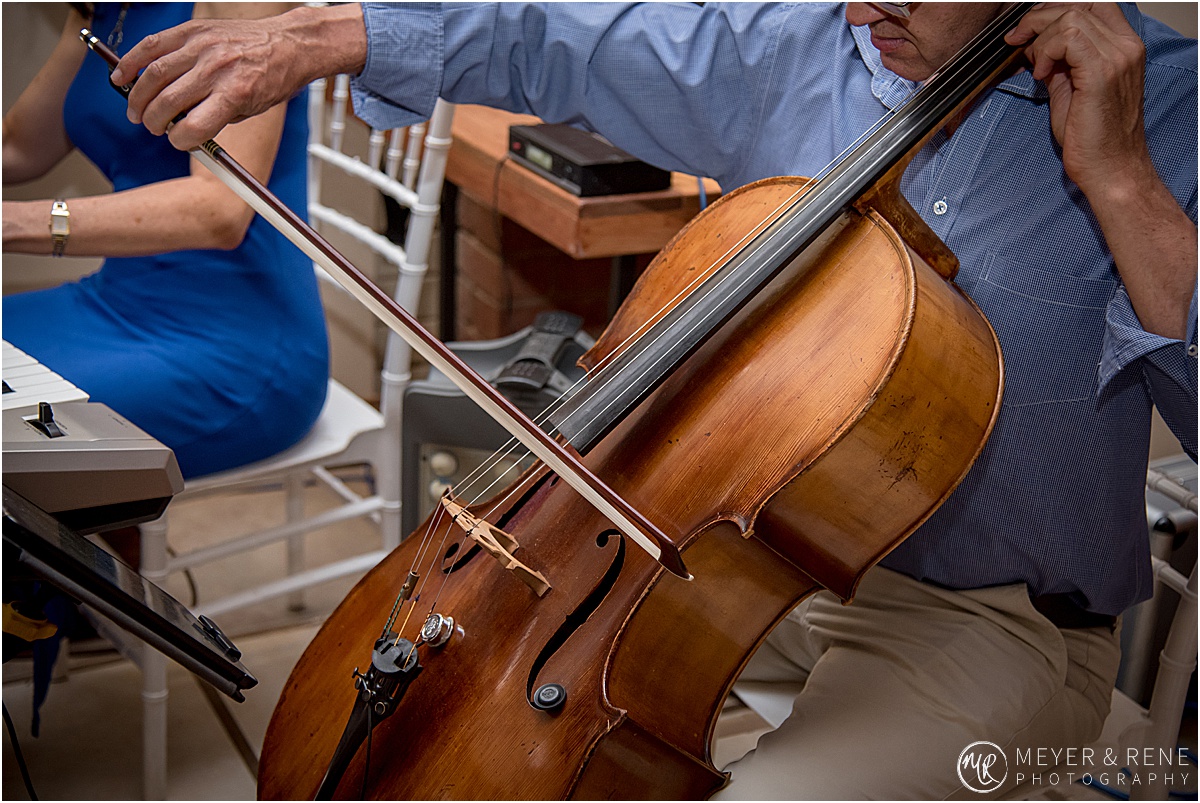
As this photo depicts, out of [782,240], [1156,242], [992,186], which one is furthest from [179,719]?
[1156,242]

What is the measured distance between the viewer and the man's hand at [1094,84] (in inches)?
38.5

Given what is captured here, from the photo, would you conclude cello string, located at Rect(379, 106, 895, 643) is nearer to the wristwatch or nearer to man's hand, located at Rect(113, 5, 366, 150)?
man's hand, located at Rect(113, 5, 366, 150)

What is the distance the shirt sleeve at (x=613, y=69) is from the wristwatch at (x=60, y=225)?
1.28 ft

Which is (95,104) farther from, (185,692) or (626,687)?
(626,687)

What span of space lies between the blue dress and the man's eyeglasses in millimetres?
806

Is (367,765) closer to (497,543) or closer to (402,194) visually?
(497,543)

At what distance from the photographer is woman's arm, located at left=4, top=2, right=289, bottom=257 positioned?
53.7 inches

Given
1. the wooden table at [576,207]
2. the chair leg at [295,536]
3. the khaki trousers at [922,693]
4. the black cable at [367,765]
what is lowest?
the chair leg at [295,536]

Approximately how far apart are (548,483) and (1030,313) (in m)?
0.49

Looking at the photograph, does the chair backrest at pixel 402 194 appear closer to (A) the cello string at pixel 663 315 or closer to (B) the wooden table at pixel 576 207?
(B) the wooden table at pixel 576 207

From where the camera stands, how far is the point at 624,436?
103cm

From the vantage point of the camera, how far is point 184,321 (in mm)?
1541

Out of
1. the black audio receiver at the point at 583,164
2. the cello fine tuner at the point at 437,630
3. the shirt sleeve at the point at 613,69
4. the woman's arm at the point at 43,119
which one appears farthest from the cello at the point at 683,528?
the woman's arm at the point at 43,119

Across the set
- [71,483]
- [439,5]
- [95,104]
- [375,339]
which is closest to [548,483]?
[71,483]
